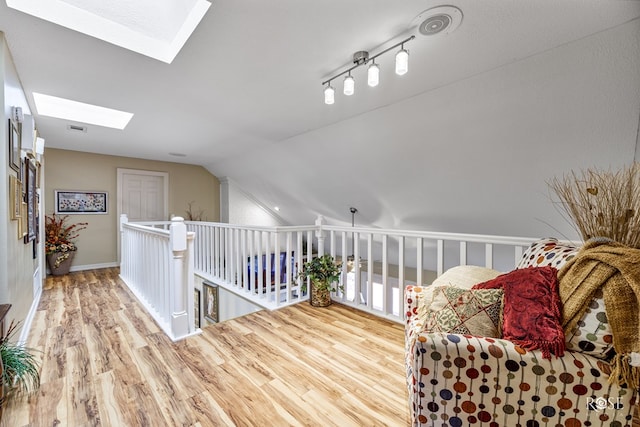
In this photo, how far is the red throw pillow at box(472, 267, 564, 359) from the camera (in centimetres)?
92

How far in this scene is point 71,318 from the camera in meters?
2.52

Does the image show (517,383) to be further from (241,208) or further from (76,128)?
(241,208)

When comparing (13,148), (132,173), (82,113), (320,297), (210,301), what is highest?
(82,113)

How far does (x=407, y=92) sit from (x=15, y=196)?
3199 millimetres

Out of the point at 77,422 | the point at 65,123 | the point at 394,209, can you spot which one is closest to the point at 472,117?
the point at 394,209

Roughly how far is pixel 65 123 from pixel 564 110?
17.4ft

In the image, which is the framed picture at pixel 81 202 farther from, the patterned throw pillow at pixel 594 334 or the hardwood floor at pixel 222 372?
the patterned throw pillow at pixel 594 334

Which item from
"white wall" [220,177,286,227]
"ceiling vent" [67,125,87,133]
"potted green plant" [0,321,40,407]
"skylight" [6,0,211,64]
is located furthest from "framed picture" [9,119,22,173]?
"white wall" [220,177,286,227]

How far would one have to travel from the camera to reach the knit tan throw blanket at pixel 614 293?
0.83 meters

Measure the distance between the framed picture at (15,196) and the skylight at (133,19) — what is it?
110 centimetres

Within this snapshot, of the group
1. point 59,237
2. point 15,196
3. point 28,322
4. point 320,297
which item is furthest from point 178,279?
point 59,237

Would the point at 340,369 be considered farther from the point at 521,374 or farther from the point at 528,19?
the point at 528,19

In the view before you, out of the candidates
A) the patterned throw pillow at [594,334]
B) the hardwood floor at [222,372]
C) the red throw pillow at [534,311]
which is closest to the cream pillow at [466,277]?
the red throw pillow at [534,311]

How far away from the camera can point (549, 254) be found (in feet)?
4.24
